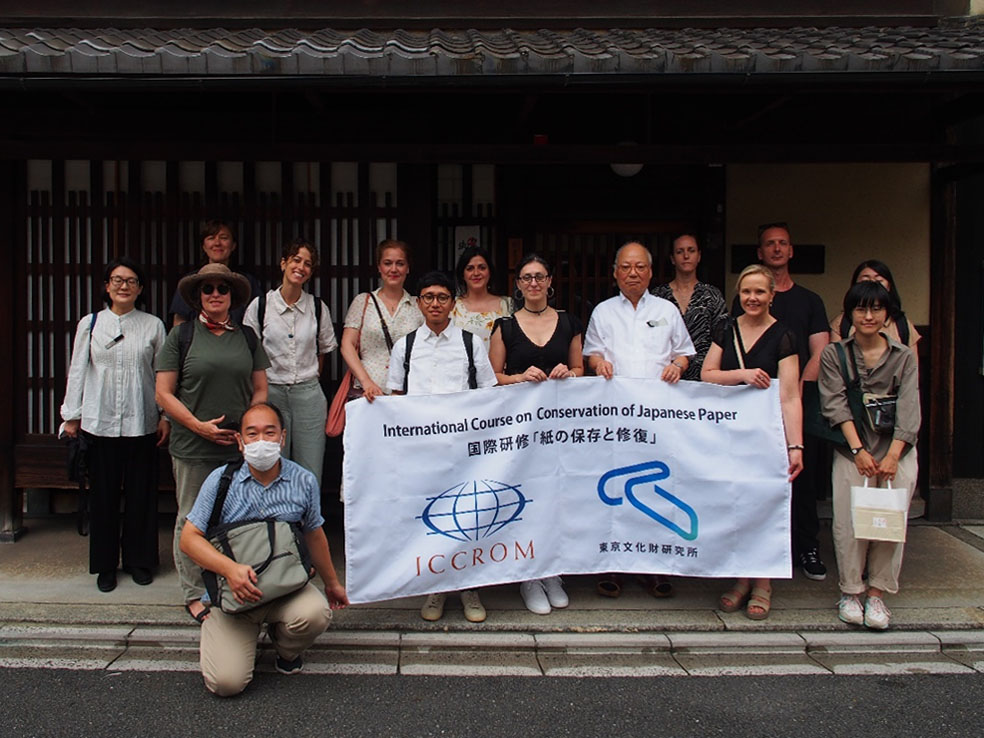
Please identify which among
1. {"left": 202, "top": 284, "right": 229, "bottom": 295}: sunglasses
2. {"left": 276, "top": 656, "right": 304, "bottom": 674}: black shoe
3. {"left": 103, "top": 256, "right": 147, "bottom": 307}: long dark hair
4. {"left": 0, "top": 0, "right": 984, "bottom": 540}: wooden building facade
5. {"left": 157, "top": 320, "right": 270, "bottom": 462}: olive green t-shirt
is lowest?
{"left": 276, "top": 656, "right": 304, "bottom": 674}: black shoe

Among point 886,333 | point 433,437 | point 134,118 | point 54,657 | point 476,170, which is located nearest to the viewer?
point 54,657

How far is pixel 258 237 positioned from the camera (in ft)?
20.1

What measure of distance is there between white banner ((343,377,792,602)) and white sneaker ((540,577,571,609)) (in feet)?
0.76

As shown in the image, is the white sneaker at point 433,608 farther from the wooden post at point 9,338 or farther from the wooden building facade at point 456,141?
the wooden post at point 9,338

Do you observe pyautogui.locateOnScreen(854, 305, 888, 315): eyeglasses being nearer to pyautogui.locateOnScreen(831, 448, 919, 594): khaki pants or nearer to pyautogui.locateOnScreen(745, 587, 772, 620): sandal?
pyautogui.locateOnScreen(831, 448, 919, 594): khaki pants

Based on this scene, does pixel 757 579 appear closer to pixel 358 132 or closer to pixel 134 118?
pixel 358 132

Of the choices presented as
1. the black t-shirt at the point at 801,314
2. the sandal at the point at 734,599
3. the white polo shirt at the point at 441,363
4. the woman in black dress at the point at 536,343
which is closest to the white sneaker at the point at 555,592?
the woman in black dress at the point at 536,343

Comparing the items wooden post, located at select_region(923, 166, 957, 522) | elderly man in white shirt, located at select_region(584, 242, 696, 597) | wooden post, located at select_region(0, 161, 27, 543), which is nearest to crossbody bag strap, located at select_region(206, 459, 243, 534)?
elderly man in white shirt, located at select_region(584, 242, 696, 597)

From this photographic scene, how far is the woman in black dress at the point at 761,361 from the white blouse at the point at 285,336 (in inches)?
102

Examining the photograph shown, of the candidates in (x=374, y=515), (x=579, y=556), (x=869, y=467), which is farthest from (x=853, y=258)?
(x=374, y=515)

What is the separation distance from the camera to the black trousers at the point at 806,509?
5305 mm

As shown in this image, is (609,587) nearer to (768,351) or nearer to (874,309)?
(768,351)

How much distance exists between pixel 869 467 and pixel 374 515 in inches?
112

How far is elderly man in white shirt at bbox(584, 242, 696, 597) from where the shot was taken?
185 inches
